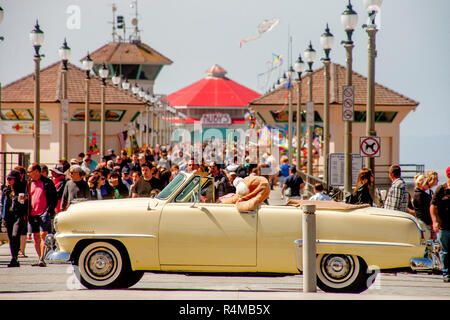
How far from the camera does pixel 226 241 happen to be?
10.2 meters

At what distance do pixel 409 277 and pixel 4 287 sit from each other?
20.0 feet

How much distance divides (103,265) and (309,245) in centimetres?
265

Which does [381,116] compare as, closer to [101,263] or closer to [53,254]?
[101,263]

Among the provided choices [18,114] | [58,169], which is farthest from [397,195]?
[18,114]

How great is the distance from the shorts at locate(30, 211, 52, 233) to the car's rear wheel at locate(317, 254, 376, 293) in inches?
214

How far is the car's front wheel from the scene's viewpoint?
10.3m

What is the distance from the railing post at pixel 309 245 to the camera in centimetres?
943

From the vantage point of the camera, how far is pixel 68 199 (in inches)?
553

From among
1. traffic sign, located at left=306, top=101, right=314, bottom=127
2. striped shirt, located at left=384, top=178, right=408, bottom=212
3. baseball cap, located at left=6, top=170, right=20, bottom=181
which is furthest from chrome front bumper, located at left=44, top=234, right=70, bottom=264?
traffic sign, located at left=306, top=101, right=314, bottom=127

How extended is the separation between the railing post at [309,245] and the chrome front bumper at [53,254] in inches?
117

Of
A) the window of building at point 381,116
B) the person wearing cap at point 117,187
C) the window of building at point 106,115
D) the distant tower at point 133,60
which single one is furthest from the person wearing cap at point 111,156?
the distant tower at point 133,60

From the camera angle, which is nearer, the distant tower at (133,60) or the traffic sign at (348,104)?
the traffic sign at (348,104)

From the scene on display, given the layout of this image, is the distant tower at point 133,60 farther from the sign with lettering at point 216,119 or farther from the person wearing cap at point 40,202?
the person wearing cap at point 40,202
